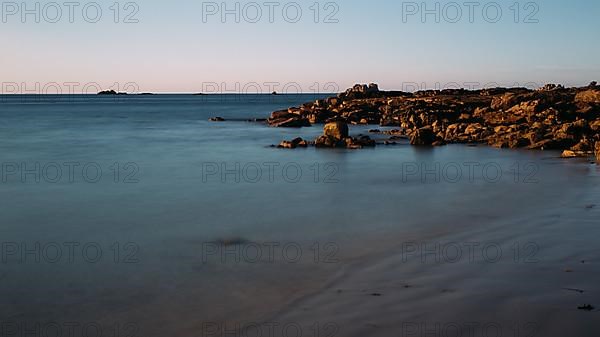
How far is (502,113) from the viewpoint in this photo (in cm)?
3894

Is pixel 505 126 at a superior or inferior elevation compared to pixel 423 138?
superior

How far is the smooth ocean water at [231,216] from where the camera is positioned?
8.93m

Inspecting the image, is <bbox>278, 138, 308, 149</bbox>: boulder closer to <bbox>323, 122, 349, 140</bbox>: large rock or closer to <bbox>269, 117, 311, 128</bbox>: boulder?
<bbox>323, 122, 349, 140</bbox>: large rock

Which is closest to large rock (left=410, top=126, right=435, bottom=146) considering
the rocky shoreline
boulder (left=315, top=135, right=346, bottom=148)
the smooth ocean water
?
the rocky shoreline

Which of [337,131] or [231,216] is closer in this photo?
[231,216]

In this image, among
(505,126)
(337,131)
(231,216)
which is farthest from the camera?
(505,126)

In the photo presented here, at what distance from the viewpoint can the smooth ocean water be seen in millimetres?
8930

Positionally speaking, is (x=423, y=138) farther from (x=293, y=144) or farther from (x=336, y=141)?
(x=293, y=144)

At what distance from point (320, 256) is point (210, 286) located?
2350 millimetres

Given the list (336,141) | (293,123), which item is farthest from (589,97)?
(293,123)

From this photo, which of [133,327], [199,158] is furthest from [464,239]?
[199,158]

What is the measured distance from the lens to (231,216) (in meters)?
14.9

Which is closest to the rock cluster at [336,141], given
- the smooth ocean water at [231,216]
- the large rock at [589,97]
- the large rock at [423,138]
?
the smooth ocean water at [231,216]

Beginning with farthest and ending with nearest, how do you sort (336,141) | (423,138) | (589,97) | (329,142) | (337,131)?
(589,97) → (423,138) → (337,131) → (336,141) → (329,142)
